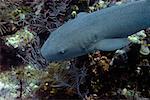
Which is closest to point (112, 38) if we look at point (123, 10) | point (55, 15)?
point (123, 10)

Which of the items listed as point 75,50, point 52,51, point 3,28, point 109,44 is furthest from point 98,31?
point 3,28

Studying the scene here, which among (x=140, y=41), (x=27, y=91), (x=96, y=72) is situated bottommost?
(x=27, y=91)

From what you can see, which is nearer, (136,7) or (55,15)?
(136,7)

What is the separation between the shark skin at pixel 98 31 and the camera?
321 centimetres

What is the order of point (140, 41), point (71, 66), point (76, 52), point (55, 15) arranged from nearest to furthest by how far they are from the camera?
1. point (76, 52)
2. point (140, 41)
3. point (71, 66)
4. point (55, 15)

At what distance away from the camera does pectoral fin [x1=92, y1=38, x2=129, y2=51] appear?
10.6 feet

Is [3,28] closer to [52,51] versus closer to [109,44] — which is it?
[52,51]

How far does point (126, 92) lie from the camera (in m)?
3.94

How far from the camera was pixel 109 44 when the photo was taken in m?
3.26

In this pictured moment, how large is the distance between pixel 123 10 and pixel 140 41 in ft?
2.27

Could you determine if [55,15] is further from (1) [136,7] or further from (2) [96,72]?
(1) [136,7]

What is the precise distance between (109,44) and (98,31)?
0.19 meters

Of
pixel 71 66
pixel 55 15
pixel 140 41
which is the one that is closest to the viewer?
pixel 140 41

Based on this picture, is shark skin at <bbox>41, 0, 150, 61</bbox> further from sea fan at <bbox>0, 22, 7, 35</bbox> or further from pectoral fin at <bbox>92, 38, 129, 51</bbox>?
sea fan at <bbox>0, 22, 7, 35</bbox>
